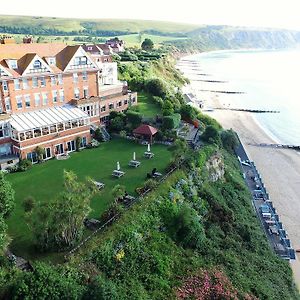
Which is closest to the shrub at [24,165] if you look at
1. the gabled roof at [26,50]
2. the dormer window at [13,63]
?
the dormer window at [13,63]

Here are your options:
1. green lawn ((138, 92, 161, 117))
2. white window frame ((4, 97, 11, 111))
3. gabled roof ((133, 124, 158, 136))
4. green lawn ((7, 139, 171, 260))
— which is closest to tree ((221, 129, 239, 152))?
green lawn ((138, 92, 161, 117))

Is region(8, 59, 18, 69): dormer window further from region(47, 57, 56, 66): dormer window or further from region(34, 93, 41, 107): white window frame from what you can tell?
region(47, 57, 56, 66): dormer window

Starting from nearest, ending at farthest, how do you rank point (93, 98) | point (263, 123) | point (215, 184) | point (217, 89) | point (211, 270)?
point (211, 270) → point (215, 184) → point (93, 98) → point (263, 123) → point (217, 89)

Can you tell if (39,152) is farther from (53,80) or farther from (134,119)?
(134,119)

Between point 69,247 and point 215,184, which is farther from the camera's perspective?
point 215,184

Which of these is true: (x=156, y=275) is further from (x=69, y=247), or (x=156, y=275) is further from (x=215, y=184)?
(x=215, y=184)

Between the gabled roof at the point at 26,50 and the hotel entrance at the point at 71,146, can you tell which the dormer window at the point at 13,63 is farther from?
the hotel entrance at the point at 71,146

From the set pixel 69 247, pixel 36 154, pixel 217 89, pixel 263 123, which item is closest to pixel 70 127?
pixel 36 154
